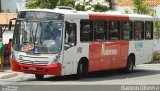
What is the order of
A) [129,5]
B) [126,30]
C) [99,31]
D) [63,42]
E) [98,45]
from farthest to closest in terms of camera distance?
[129,5]
[126,30]
[99,31]
[98,45]
[63,42]

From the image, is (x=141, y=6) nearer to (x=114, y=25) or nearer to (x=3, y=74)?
(x=114, y=25)

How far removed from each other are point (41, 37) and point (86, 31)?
2.46 meters

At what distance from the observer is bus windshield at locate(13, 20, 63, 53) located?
878 inches

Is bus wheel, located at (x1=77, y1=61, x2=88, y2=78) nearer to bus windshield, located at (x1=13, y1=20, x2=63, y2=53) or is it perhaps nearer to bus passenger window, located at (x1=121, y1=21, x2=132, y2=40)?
bus windshield, located at (x1=13, y1=20, x2=63, y2=53)

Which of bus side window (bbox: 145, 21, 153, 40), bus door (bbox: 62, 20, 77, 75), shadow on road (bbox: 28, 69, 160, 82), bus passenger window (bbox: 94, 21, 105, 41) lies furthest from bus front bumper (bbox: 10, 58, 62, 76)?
A: bus side window (bbox: 145, 21, 153, 40)

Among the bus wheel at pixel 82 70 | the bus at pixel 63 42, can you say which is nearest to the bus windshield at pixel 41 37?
the bus at pixel 63 42

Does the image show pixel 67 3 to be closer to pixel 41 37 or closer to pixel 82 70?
pixel 82 70

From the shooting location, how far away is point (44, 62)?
2220cm

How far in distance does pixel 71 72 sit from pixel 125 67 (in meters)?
5.84

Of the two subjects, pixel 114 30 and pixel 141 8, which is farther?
pixel 141 8

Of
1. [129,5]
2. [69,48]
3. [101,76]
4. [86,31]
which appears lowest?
[101,76]

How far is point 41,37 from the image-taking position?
22.4 meters

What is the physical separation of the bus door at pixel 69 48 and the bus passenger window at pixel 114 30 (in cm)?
335

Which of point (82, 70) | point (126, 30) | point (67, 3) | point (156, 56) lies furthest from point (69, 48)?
point (156, 56)
